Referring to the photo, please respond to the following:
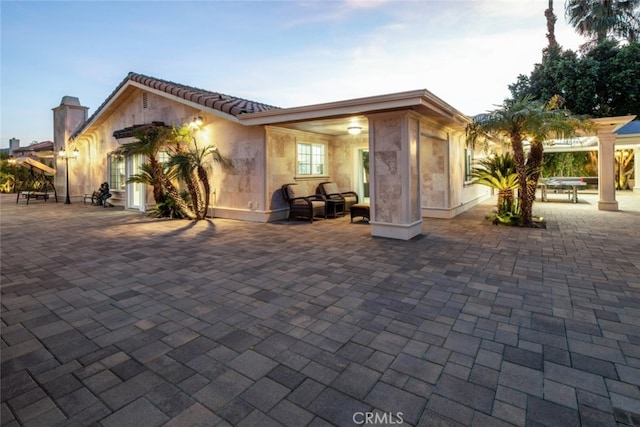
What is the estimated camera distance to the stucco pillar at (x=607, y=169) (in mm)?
9805

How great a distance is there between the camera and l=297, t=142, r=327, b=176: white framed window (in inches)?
394

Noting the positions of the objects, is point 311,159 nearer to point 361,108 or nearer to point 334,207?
point 334,207

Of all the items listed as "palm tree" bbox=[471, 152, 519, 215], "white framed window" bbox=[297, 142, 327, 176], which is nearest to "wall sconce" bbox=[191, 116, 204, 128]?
"white framed window" bbox=[297, 142, 327, 176]

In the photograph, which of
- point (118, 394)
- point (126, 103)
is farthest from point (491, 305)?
point (126, 103)

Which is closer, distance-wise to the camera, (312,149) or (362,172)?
(312,149)

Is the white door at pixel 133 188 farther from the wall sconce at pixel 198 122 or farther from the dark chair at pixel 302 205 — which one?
the dark chair at pixel 302 205

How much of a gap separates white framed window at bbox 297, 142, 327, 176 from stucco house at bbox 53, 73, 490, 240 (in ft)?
0.10

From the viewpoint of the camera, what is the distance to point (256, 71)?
2183cm

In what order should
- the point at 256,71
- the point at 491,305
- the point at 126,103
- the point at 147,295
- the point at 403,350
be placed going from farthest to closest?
the point at 256,71
the point at 126,103
the point at 147,295
the point at 491,305
the point at 403,350

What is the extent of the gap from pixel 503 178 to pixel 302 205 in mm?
5107

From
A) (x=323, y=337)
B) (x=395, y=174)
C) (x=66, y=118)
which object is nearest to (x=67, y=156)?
(x=66, y=118)

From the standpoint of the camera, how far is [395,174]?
255 inches

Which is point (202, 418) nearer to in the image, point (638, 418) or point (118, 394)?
point (118, 394)

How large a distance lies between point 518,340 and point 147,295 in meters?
3.52
